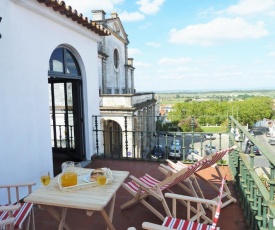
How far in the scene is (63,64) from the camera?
4859 mm

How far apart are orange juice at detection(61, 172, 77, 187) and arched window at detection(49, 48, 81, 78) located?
8.38ft

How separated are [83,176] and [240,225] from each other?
6.72 feet

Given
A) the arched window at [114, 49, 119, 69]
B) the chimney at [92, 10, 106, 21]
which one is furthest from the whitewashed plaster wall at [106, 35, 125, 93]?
the chimney at [92, 10, 106, 21]

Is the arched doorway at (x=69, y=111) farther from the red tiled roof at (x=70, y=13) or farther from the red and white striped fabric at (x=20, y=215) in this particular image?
the red and white striped fabric at (x=20, y=215)

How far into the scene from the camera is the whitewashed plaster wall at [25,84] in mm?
3314

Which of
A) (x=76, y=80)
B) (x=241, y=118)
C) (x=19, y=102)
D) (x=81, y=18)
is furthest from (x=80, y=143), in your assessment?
(x=241, y=118)

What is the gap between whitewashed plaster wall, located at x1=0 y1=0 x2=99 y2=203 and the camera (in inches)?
130

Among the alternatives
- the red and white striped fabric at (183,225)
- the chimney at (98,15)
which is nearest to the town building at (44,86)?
the red and white striped fabric at (183,225)

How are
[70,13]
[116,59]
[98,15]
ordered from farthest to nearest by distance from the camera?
[116,59] → [98,15] → [70,13]

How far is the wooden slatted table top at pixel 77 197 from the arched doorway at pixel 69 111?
3.20m

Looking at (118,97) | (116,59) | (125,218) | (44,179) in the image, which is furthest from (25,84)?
(116,59)

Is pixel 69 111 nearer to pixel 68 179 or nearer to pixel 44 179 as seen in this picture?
pixel 44 179

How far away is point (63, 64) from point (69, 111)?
134 centimetres

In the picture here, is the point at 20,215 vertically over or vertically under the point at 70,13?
under
